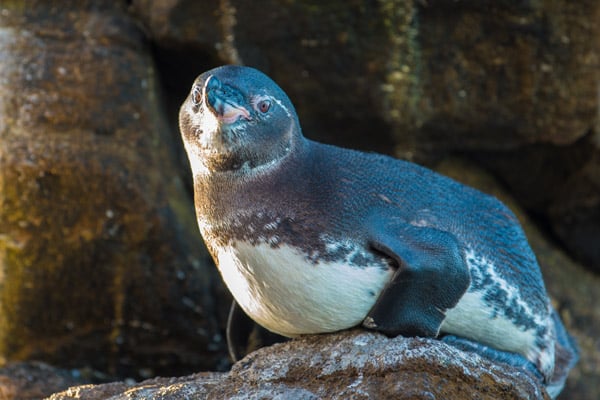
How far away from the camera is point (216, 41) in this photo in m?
5.25

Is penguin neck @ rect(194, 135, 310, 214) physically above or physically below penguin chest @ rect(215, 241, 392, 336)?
above

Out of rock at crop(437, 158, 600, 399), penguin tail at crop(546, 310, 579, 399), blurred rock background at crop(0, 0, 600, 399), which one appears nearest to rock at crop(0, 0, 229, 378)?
blurred rock background at crop(0, 0, 600, 399)

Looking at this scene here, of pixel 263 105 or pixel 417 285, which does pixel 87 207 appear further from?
pixel 417 285

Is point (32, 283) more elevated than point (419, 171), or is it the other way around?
point (419, 171)

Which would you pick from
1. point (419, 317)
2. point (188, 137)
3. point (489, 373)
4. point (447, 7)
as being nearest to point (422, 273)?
point (419, 317)

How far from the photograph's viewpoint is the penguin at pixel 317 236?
3.35m

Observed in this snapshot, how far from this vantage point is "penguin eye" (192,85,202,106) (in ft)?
11.2

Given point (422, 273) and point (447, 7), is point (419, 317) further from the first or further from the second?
point (447, 7)

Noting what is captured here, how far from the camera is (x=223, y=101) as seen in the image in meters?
3.25

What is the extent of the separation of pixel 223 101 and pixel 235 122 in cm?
9

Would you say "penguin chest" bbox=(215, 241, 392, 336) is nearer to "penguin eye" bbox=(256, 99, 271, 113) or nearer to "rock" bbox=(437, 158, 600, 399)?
"penguin eye" bbox=(256, 99, 271, 113)

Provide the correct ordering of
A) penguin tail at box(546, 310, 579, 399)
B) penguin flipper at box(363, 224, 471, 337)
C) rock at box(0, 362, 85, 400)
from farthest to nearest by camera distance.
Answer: rock at box(0, 362, 85, 400)
penguin tail at box(546, 310, 579, 399)
penguin flipper at box(363, 224, 471, 337)

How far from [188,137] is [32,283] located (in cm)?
214

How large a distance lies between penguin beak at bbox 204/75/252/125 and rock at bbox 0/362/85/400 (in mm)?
1929
